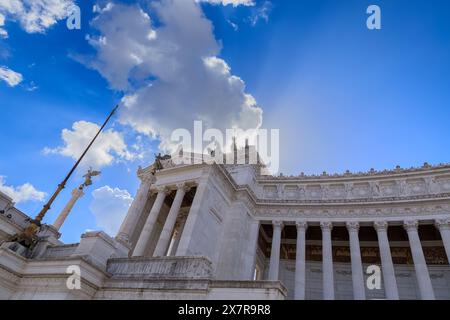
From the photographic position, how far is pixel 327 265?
30.3 m

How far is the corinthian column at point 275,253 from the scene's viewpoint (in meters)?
31.0

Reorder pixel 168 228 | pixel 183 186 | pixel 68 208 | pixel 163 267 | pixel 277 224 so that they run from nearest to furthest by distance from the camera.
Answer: pixel 163 267 < pixel 168 228 < pixel 68 208 < pixel 183 186 < pixel 277 224

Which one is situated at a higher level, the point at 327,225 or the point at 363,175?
the point at 363,175

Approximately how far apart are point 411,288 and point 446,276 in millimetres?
3728

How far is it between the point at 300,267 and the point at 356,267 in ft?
17.0

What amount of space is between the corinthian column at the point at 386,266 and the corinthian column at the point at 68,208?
29845 millimetres

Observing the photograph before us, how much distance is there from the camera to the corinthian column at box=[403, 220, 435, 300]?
85.4 ft

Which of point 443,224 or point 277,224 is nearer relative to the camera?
point 443,224

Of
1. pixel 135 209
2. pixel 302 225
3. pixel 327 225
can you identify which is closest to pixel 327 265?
pixel 327 225

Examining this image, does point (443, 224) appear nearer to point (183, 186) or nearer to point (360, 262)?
point (360, 262)

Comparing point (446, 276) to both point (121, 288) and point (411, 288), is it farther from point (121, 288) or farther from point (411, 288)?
point (121, 288)

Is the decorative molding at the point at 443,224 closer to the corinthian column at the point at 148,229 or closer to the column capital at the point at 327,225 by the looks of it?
the column capital at the point at 327,225

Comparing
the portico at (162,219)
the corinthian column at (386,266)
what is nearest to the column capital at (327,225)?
the corinthian column at (386,266)
